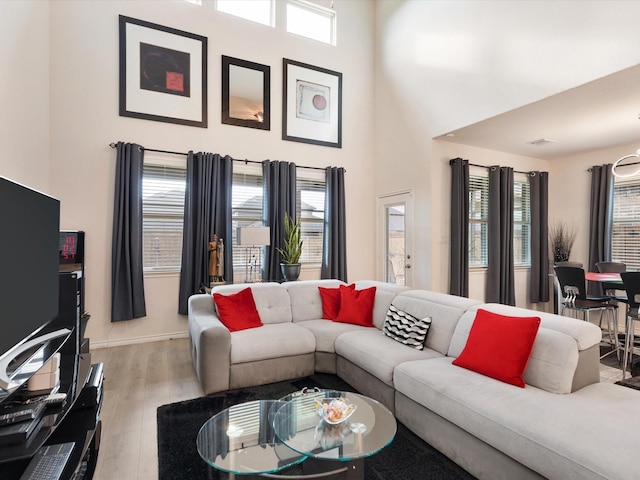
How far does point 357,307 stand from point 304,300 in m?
0.62

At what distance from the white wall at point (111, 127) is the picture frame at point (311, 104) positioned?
0.12 m

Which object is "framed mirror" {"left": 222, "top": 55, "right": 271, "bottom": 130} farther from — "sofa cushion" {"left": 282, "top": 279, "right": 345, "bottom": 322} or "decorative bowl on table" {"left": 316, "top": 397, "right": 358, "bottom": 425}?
"decorative bowl on table" {"left": 316, "top": 397, "right": 358, "bottom": 425}

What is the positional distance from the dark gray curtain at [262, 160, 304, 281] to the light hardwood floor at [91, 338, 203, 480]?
1520 mm

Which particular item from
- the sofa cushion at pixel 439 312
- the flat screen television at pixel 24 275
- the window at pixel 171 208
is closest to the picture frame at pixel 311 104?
the window at pixel 171 208

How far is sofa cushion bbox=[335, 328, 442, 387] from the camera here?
2465 mm

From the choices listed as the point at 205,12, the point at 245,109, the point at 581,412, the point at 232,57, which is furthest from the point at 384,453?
the point at 205,12

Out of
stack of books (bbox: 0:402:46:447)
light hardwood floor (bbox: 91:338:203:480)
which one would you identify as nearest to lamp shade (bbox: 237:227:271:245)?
light hardwood floor (bbox: 91:338:203:480)

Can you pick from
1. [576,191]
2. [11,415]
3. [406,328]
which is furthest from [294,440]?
[576,191]

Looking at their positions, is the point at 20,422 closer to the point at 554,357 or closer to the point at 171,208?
the point at 554,357

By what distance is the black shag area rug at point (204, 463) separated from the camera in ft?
6.13

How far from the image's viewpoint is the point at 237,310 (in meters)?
3.28

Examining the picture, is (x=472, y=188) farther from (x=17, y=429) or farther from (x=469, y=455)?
(x=17, y=429)

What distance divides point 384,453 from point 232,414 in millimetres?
910

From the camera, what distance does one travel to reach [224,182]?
4809mm
